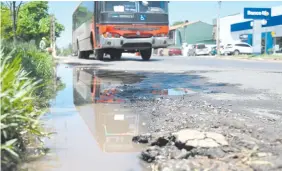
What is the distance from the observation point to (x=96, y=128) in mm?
5406

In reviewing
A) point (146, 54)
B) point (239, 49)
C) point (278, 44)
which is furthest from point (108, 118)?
point (278, 44)

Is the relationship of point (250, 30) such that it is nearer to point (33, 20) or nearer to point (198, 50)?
point (198, 50)

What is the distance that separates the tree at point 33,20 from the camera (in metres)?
58.4

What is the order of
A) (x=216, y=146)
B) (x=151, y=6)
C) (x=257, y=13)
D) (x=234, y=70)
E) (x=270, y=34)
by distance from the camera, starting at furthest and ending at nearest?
(x=270, y=34) < (x=257, y=13) < (x=151, y=6) < (x=234, y=70) < (x=216, y=146)

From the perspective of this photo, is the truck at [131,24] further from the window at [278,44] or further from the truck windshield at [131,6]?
the window at [278,44]

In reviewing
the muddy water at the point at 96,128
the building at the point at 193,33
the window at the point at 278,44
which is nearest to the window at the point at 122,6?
the muddy water at the point at 96,128

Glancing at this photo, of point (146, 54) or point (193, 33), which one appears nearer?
point (146, 54)

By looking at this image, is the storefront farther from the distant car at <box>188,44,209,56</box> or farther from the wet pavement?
the wet pavement

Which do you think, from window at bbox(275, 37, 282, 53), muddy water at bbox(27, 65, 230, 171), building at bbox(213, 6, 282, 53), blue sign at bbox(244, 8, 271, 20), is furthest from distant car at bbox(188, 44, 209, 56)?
muddy water at bbox(27, 65, 230, 171)

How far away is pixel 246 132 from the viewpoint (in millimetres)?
4613

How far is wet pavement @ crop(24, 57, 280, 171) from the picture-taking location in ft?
12.9

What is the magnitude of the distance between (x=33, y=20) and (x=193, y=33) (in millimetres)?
31647

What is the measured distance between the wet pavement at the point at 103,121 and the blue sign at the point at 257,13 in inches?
1252

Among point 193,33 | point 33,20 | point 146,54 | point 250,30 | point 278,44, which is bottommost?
point 146,54
